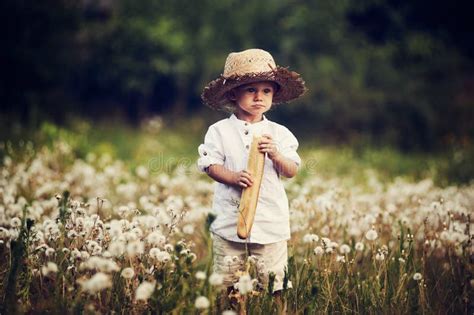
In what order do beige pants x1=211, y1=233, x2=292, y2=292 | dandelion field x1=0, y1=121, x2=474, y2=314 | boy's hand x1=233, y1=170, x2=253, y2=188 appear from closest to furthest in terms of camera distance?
1. dandelion field x1=0, y1=121, x2=474, y2=314
2. boy's hand x1=233, y1=170, x2=253, y2=188
3. beige pants x1=211, y1=233, x2=292, y2=292

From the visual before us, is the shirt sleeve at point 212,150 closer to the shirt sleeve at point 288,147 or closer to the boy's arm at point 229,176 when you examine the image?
the boy's arm at point 229,176

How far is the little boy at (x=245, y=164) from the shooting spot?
3498 millimetres

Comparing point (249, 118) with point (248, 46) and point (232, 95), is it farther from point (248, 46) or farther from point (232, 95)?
point (248, 46)

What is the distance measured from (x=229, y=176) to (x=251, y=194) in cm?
20

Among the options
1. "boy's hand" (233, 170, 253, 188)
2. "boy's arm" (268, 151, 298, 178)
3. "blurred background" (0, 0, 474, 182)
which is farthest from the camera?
"blurred background" (0, 0, 474, 182)

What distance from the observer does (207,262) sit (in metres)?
2.59

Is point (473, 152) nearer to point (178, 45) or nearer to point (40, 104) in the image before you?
point (40, 104)

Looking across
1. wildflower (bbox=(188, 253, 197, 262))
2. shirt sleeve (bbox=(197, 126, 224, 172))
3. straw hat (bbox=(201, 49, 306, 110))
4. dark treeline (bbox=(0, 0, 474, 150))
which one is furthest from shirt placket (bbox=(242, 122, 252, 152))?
dark treeline (bbox=(0, 0, 474, 150))

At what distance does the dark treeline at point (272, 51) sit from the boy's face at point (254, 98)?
9622 mm

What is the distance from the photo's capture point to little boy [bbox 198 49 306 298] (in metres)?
3.50

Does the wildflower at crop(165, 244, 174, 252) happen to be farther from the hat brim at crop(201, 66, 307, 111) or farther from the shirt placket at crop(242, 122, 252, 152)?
the hat brim at crop(201, 66, 307, 111)

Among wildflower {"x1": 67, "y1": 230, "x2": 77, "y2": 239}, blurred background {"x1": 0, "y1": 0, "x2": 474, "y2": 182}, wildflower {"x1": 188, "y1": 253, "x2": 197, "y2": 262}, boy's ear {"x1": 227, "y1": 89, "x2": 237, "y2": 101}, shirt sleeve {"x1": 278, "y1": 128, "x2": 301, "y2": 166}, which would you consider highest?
blurred background {"x1": 0, "y1": 0, "x2": 474, "y2": 182}

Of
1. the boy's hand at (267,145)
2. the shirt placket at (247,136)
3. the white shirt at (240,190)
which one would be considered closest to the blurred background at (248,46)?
the white shirt at (240,190)

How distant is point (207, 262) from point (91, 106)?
2032 cm
